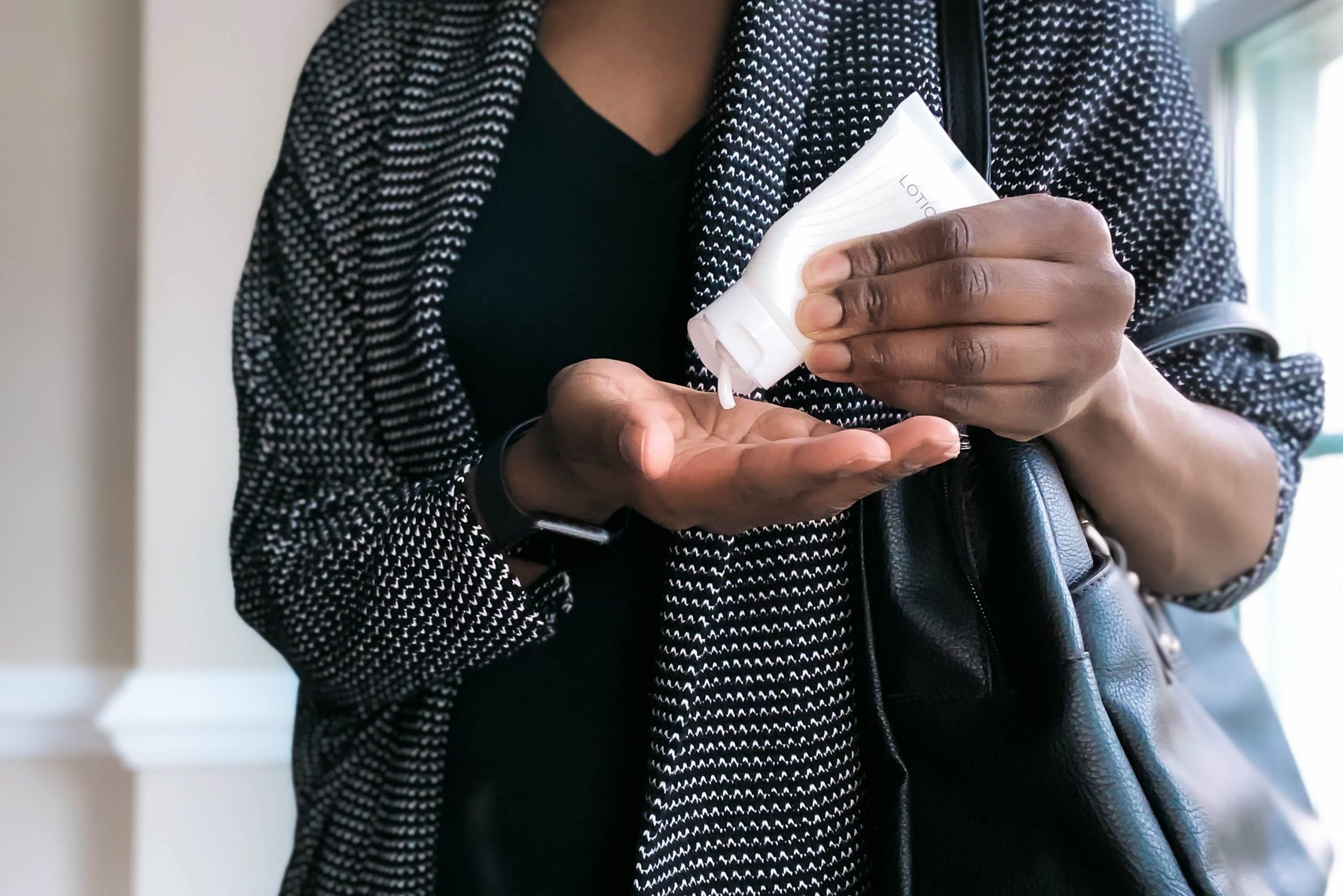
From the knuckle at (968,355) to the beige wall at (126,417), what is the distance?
2.49 ft

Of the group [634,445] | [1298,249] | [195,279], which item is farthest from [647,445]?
[195,279]

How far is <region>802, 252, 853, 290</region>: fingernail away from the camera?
0.29 metres

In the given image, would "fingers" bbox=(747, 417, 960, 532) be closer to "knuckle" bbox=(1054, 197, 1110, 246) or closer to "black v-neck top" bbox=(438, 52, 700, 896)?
"knuckle" bbox=(1054, 197, 1110, 246)

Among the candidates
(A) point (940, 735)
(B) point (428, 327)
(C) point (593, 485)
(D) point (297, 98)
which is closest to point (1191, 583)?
(A) point (940, 735)

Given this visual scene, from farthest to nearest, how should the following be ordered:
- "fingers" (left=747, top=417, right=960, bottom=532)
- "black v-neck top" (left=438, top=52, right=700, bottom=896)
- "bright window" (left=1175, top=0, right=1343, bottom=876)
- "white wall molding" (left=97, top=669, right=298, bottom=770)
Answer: "white wall molding" (left=97, top=669, right=298, bottom=770) < "bright window" (left=1175, top=0, right=1343, bottom=876) < "black v-neck top" (left=438, top=52, right=700, bottom=896) < "fingers" (left=747, top=417, right=960, bottom=532)

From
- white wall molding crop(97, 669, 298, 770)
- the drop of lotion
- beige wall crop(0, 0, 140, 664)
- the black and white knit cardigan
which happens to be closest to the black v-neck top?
the black and white knit cardigan

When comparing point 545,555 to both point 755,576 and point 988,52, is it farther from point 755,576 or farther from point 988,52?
point 988,52

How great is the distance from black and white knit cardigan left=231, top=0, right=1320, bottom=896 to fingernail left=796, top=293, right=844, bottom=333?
0.12 m

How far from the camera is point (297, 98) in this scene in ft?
2.08

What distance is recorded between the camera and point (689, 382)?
42 centimetres

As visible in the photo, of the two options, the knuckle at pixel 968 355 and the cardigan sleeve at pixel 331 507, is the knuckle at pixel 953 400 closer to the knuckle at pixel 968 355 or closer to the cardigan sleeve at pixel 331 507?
Answer: the knuckle at pixel 968 355

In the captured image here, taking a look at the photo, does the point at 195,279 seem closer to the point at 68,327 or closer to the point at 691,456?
the point at 68,327

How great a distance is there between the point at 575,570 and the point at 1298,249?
1.83 feet

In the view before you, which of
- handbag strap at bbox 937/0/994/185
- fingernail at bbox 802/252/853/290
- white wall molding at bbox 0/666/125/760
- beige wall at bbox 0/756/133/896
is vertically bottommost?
beige wall at bbox 0/756/133/896
